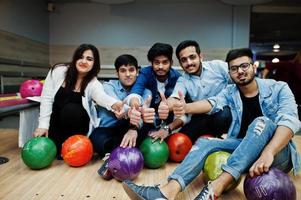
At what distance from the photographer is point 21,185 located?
195 cm

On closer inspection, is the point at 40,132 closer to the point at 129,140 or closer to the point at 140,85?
the point at 129,140

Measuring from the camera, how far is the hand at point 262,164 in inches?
59.6

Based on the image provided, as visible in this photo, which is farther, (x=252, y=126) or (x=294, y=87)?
(x=294, y=87)

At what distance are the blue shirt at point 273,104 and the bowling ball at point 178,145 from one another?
409mm

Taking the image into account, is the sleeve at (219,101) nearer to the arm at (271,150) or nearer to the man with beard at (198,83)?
the man with beard at (198,83)

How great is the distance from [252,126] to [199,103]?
663 mm

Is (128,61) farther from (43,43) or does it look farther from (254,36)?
(254,36)

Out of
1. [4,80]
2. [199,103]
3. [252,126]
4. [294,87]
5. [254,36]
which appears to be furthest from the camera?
[254,36]

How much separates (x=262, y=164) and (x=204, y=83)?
117 centimetres

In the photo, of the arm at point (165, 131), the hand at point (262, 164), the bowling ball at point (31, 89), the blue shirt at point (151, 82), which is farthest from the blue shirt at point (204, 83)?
the bowling ball at point (31, 89)

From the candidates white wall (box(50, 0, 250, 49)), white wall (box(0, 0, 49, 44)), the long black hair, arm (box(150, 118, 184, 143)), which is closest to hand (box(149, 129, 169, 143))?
arm (box(150, 118, 184, 143))

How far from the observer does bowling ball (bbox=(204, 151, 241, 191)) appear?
5.92ft

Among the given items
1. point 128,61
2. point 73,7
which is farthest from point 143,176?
point 73,7

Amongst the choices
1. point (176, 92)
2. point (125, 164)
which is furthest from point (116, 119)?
point (125, 164)
